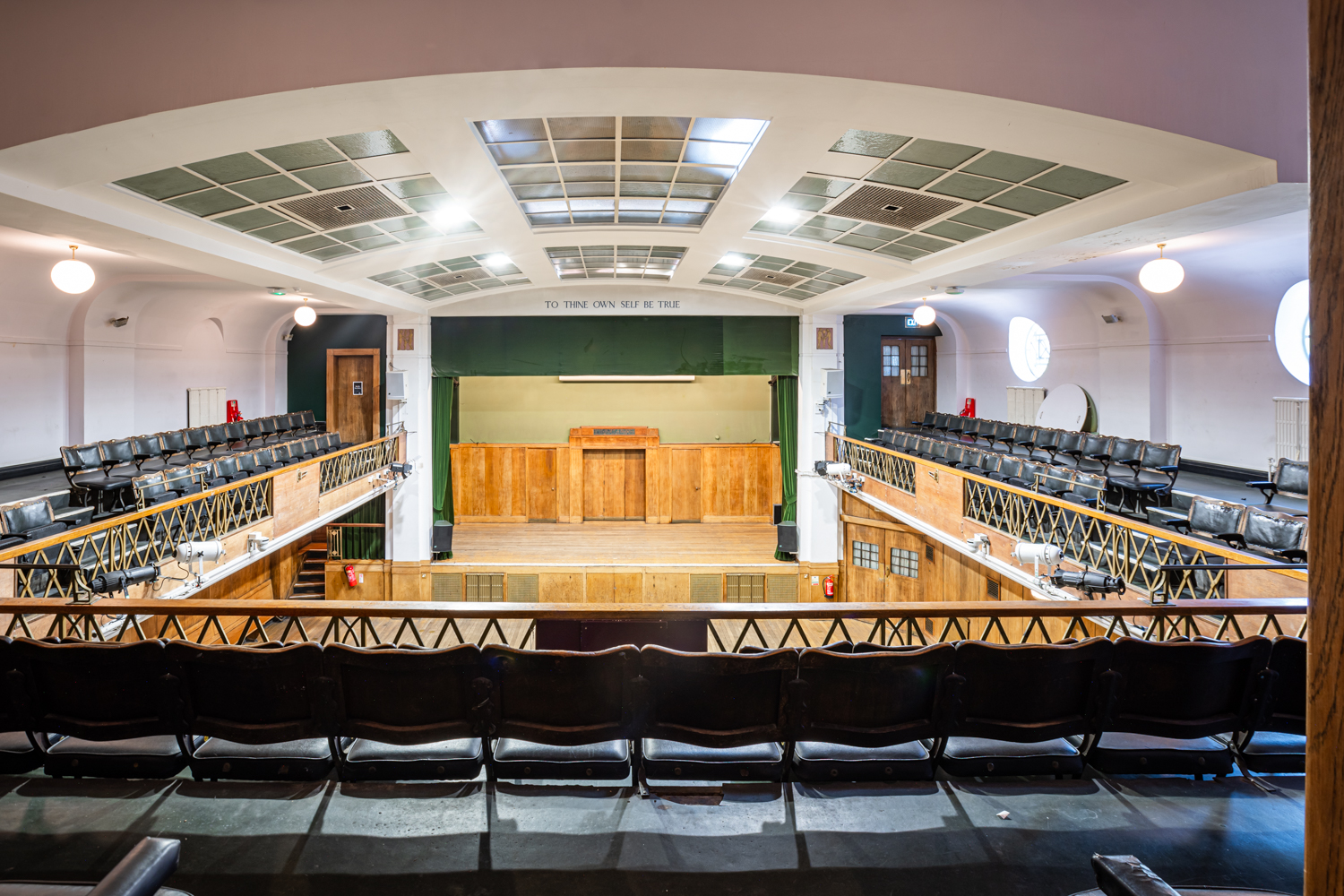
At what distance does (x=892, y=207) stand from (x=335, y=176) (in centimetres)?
490

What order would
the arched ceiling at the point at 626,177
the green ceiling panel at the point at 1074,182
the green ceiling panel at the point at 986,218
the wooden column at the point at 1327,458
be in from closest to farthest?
1. the wooden column at the point at 1327,458
2. the arched ceiling at the point at 626,177
3. the green ceiling panel at the point at 1074,182
4. the green ceiling panel at the point at 986,218

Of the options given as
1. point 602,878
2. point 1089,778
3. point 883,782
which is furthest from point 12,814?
point 1089,778

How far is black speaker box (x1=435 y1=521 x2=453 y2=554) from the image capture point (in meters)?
14.2

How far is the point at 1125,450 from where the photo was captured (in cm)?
914

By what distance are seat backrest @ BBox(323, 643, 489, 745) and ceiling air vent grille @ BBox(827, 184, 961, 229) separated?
520 cm

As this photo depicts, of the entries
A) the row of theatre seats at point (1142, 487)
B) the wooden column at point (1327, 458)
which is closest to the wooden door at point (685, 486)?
the row of theatre seats at point (1142, 487)

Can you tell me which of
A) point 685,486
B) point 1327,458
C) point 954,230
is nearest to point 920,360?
point 685,486

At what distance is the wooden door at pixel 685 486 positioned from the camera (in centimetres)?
1672

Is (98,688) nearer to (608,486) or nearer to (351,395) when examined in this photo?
(608,486)

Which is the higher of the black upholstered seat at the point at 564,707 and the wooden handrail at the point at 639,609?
the wooden handrail at the point at 639,609

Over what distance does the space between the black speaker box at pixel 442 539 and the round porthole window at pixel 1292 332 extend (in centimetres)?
1405

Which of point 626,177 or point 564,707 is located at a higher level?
point 626,177

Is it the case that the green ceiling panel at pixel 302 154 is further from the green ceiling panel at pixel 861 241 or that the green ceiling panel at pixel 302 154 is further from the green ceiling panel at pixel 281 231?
the green ceiling panel at pixel 861 241

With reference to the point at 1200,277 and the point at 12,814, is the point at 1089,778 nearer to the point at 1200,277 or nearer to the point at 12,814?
the point at 12,814
